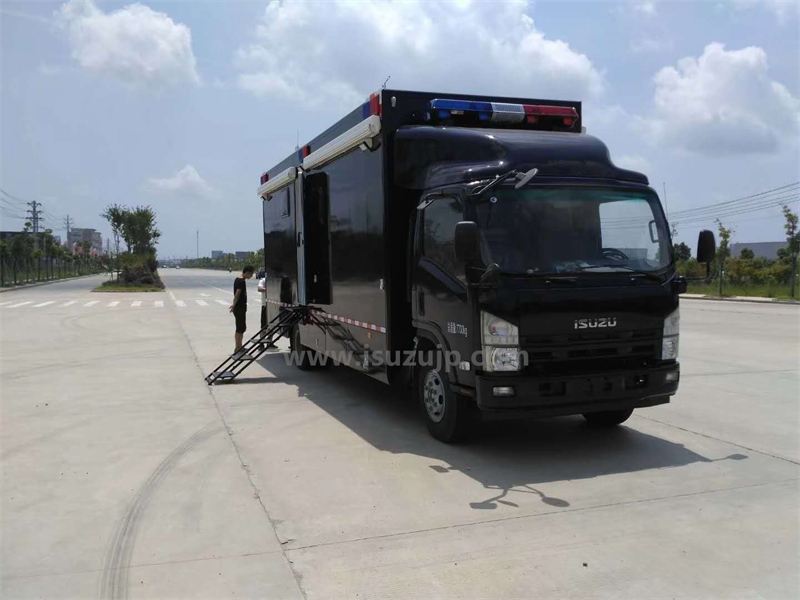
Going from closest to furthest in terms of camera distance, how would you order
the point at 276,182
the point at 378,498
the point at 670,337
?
the point at 378,498 → the point at 670,337 → the point at 276,182

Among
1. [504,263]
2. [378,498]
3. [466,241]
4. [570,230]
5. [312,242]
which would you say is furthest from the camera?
[312,242]

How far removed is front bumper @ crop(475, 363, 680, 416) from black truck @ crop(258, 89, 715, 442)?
12 millimetres

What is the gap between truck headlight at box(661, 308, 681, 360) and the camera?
6.23 m

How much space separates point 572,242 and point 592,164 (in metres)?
0.91

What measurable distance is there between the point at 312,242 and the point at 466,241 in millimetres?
4733

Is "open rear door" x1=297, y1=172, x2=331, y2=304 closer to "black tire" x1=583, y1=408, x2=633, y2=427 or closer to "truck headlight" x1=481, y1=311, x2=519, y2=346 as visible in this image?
"black tire" x1=583, y1=408, x2=633, y2=427

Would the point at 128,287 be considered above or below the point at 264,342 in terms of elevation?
above

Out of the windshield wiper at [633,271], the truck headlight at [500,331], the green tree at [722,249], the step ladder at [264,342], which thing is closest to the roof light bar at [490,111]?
the windshield wiper at [633,271]

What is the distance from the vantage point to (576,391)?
589 centimetres

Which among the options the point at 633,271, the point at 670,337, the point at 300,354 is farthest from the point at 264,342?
the point at 670,337

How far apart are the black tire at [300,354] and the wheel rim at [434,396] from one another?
196 inches

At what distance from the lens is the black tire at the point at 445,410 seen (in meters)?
6.55

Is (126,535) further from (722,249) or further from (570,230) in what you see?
(722,249)

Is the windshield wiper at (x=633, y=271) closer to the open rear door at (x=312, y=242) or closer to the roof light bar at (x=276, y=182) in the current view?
the open rear door at (x=312, y=242)
